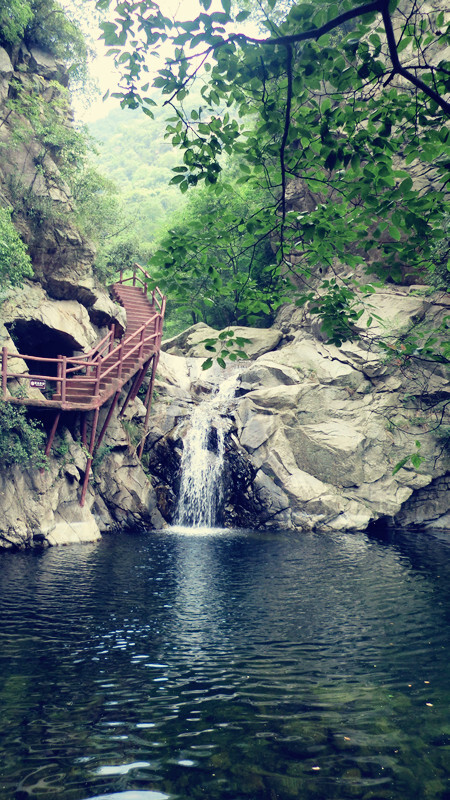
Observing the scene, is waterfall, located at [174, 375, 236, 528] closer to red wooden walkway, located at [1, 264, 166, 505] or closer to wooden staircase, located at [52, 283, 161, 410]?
red wooden walkway, located at [1, 264, 166, 505]

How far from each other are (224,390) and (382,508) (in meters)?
8.94

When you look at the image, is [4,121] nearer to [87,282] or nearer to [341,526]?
[87,282]

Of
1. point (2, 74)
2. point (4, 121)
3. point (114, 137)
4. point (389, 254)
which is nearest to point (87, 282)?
point (4, 121)

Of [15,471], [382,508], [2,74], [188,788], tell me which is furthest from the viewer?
[382,508]

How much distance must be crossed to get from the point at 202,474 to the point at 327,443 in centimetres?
524

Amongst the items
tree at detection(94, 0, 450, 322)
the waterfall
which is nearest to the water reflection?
tree at detection(94, 0, 450, 322)

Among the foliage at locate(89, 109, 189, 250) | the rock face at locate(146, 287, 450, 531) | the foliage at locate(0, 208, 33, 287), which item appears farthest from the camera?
the foliage at locate(89, 109, 189, 250)

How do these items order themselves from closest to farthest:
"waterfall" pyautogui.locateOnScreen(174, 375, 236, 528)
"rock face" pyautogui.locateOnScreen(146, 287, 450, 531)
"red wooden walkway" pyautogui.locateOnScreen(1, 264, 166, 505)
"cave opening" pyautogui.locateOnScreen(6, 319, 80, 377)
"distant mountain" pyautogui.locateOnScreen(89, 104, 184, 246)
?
"red wooden walkway" pyautogui.locateOnScreen(1, 264, 166, 505) < "cave opening" pyautogui.locateOnScreen(6, 319, 80, 377) < "rock face" pyautogui.locateOnScreen(146, 287, 450, 531) < "waterfall" pyautogui.locateOnScreen(174, 375, 236, 528) < "distant mountain" pyautogui.locateOnScreen(89, 104, 184, 246)

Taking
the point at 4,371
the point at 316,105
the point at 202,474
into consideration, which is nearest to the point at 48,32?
the point at 4,371

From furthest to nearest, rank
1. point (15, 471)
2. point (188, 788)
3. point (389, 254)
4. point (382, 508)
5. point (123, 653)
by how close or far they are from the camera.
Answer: point (382, 508), point (15, 471), point (123, 653), point (389, 254), point (188, 788)

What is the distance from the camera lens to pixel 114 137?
110m

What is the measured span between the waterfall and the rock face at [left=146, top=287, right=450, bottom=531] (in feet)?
1.13

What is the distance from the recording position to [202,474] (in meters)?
20.2

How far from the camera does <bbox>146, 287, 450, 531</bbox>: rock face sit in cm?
1956
